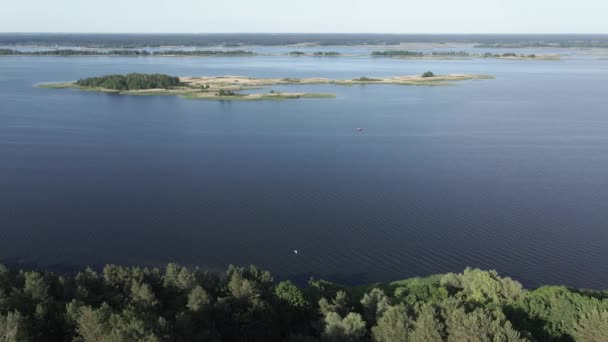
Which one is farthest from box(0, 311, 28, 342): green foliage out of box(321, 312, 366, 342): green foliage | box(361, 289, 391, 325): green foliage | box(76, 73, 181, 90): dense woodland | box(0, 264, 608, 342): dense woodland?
box(76, 73, 181, 90): dense woodland

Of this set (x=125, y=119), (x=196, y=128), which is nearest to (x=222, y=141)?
(x=196, y=128)

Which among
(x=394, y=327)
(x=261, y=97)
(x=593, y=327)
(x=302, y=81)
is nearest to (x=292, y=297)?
(x=394, y=327)

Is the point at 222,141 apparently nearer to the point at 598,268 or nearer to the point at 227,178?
the point at 227,178

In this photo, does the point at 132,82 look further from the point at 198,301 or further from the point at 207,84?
the point at 198,301

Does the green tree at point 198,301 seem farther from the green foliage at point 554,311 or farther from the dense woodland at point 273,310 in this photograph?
the green foliage at point 554,311

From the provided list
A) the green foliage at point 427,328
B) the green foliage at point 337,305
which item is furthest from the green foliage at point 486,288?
the green foliage at point 337,305
